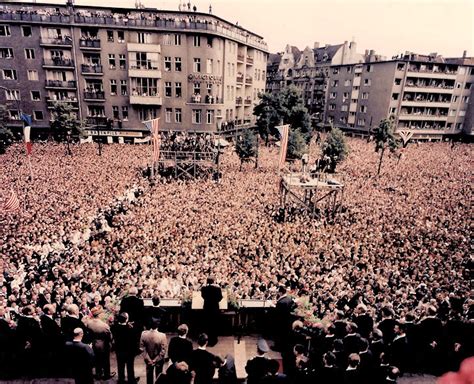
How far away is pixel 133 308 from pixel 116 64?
146 ft

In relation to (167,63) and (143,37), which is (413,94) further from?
(143,37)

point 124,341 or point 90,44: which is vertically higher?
point 90,44

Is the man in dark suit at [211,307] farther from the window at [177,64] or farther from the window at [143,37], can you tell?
the window at [143,37]

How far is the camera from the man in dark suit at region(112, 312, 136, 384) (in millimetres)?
6488

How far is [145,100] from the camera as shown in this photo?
4497 centimetres

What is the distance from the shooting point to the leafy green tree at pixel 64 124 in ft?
128

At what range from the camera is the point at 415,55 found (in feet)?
207

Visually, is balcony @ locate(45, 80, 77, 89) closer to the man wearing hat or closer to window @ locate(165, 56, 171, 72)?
window @ locate(165, 56, 171, 72)

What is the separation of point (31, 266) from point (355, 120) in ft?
228

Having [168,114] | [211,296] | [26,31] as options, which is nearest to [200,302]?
[211,296]

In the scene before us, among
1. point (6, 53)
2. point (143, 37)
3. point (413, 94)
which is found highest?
point (143, 37)

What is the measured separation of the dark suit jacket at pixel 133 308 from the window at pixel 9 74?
1955 inches

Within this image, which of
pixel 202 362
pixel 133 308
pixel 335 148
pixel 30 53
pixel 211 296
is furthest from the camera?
pixel 30 53

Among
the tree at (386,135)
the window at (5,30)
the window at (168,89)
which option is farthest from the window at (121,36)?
the tree at (386,135)
